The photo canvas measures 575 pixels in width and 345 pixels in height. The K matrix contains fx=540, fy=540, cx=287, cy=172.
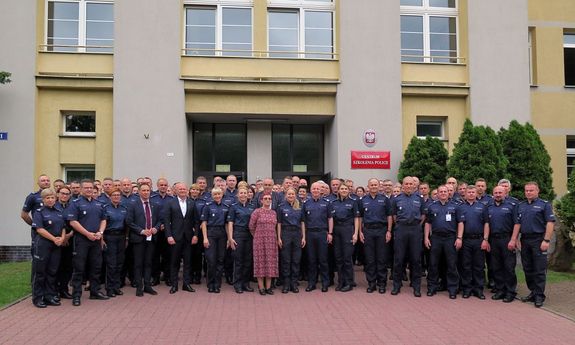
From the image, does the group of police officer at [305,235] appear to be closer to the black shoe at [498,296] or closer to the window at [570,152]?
the black shoe at [498,296]

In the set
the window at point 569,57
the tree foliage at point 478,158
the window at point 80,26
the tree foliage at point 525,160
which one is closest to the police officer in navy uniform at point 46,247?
the window at point 80,26

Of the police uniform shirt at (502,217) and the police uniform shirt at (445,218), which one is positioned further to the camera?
the police uniform shirt at (445,218)

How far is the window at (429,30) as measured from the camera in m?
16.9

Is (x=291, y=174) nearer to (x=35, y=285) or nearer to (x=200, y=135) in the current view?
(x=200, y=135)

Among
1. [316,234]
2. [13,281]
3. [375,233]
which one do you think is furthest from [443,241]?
[13,281]

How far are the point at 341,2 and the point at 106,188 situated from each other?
9340mm

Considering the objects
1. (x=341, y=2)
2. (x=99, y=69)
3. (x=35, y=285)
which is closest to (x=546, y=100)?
(x=341, y=2)

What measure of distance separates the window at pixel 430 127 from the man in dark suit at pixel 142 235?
386 inches

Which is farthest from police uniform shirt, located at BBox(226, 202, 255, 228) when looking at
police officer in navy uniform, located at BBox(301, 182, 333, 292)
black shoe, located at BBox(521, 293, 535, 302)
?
black shoe, located at BBox(521, 293, 535, 302)

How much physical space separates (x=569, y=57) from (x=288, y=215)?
13.3 m

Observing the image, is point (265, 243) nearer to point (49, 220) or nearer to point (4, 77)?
point (49, 220)

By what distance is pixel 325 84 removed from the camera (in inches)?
Result: 619

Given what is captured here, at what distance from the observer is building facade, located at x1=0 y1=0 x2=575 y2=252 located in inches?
592

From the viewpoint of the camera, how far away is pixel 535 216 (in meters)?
8.88
